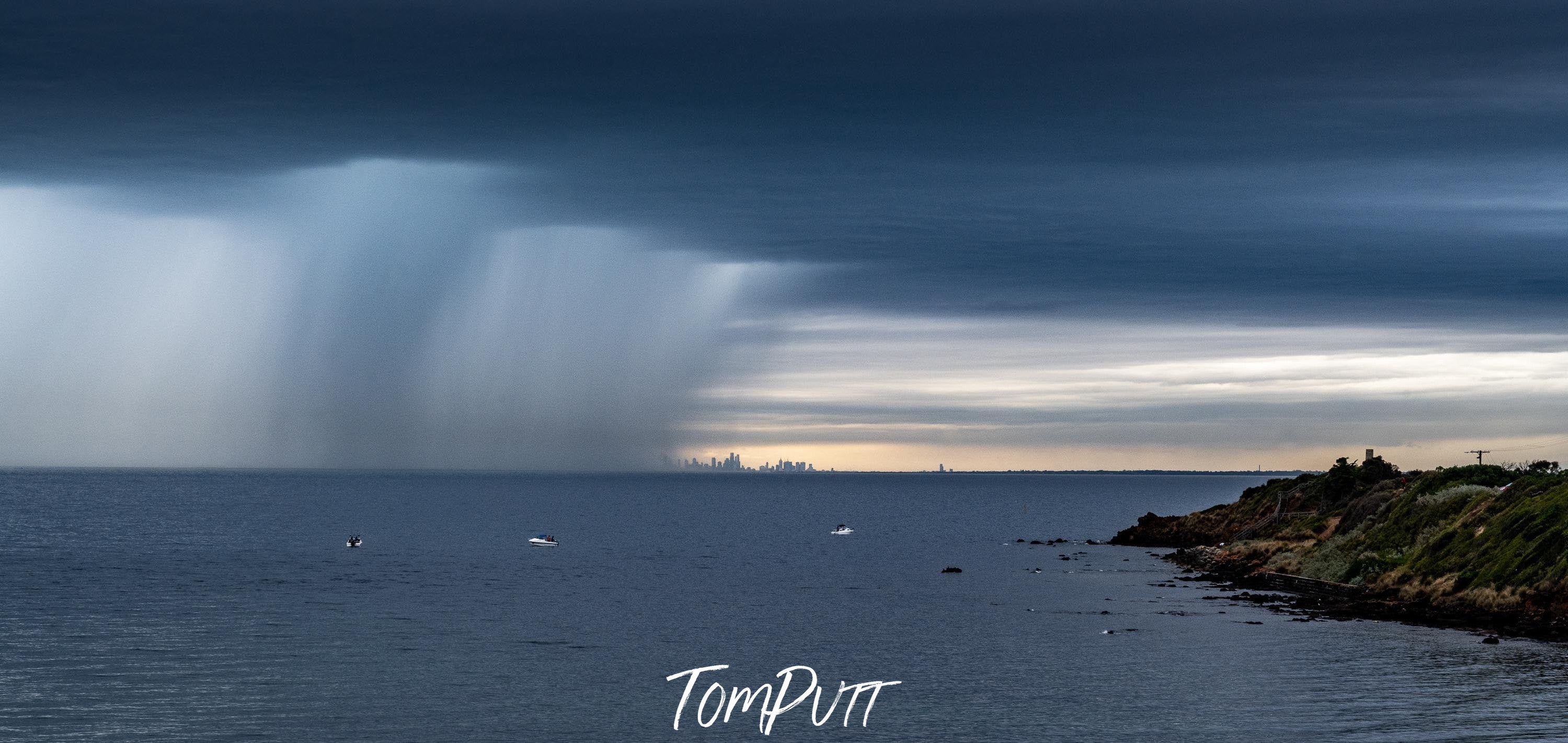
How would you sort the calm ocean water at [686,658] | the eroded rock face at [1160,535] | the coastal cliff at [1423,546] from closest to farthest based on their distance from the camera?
1. the calm ocean water at [686,658]
2. the coastal cliff at [1423,546]
3. the eroded rock face at [1160,535]

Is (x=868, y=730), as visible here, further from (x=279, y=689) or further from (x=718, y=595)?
(x=718, y=595)

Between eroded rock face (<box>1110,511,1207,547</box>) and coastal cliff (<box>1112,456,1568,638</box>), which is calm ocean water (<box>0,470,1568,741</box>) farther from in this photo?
eroded rock face (<box>1110,511,1207,547</box>)

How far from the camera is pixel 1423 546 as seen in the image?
76.1m

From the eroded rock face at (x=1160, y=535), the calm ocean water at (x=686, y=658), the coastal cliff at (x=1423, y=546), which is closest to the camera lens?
the calm ocean water at (x=686, y=658)

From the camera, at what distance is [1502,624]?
198ft

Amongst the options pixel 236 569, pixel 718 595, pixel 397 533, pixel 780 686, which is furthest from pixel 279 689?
pixel 397 533

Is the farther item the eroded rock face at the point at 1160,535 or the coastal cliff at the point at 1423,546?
the eroded rock face at the point at 1160,535

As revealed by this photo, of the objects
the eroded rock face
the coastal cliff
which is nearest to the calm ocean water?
the coastal cliff

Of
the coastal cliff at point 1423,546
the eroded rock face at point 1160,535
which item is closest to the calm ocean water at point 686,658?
the coastal cliff at point 1423,546

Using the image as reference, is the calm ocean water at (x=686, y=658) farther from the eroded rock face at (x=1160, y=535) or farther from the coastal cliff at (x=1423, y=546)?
the eroded rock face at (x=1160, y=535)

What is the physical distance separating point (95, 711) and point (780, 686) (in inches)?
898

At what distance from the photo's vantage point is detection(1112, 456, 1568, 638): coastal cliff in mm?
62812

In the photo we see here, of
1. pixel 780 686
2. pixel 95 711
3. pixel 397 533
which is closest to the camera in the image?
pixel 95 711

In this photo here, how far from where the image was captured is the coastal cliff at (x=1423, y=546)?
206 ft
